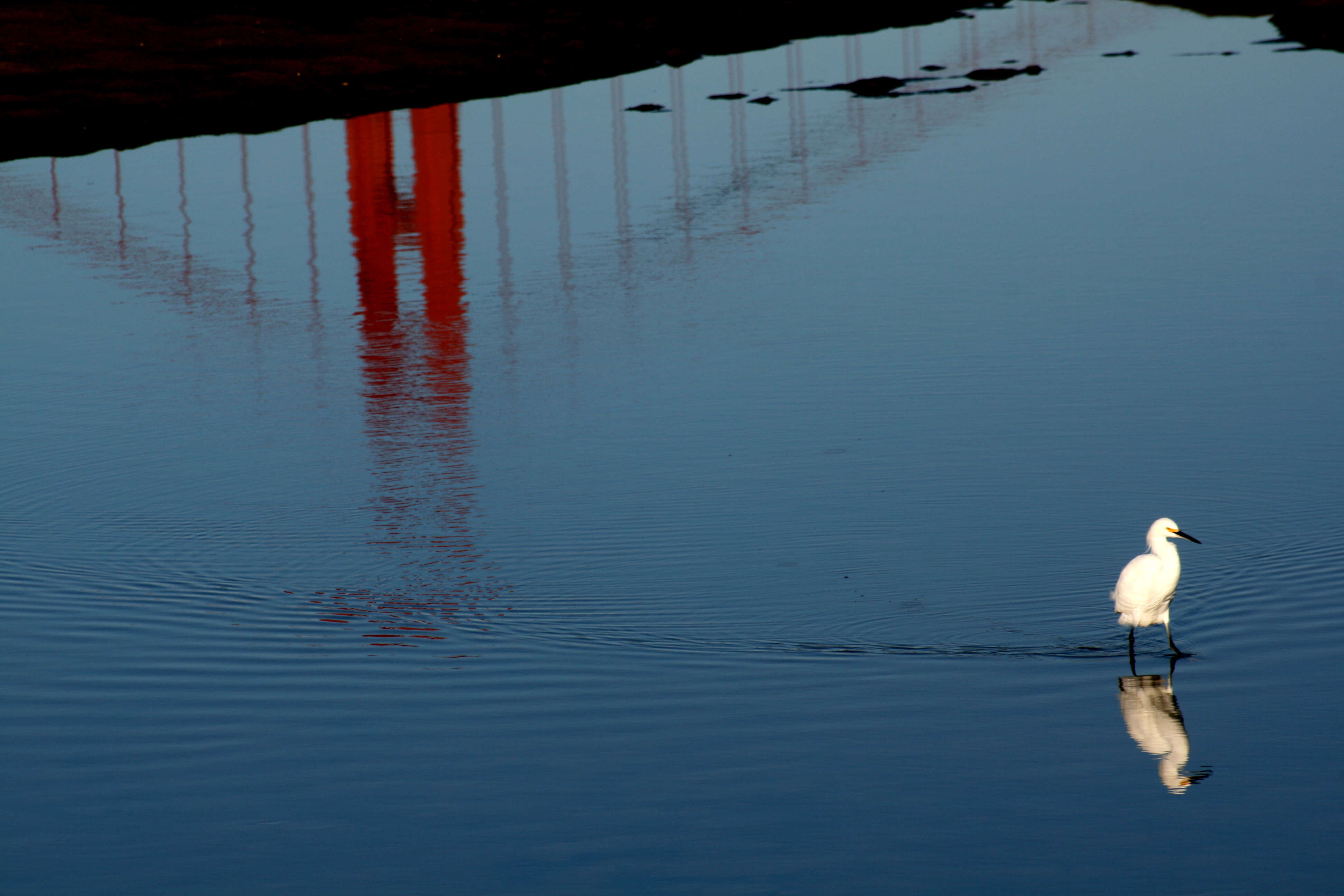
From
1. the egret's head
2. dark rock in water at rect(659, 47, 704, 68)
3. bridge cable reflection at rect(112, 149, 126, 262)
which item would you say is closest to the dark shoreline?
dark rock in water at rect(659, 47, 704, 68)

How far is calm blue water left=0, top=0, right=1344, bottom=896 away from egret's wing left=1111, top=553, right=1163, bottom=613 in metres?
0.30

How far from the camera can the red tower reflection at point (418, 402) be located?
8.88m

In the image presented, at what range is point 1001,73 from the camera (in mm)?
38938

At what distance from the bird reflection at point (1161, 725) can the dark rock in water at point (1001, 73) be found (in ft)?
105

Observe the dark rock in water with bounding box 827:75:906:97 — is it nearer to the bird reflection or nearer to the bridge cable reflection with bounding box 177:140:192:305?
the bridge cable reflection with bounding box 177:140:192:305

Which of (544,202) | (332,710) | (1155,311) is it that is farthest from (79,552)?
(544,202)

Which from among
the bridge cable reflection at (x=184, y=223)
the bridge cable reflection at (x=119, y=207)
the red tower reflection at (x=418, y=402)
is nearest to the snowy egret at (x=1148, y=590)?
the red tower reflection at (x=418, y=402)

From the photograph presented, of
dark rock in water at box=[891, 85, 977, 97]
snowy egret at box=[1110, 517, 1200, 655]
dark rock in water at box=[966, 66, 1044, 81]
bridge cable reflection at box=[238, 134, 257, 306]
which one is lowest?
snowy egret at box=[1110, 517, 1200, 655]

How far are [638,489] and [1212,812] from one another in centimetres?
481

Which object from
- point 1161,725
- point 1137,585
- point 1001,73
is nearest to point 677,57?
point 1001,73

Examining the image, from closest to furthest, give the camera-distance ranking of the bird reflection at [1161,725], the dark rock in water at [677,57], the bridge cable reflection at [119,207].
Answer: the bird reflection at [1161,725], the bridge cable reflection at [119,207], the dark rock in water at [677,57]

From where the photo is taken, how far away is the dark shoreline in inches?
1165

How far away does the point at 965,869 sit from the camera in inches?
235

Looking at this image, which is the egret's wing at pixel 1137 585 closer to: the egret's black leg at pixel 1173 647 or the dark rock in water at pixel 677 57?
the egret's black leg at pixel 1173 647
